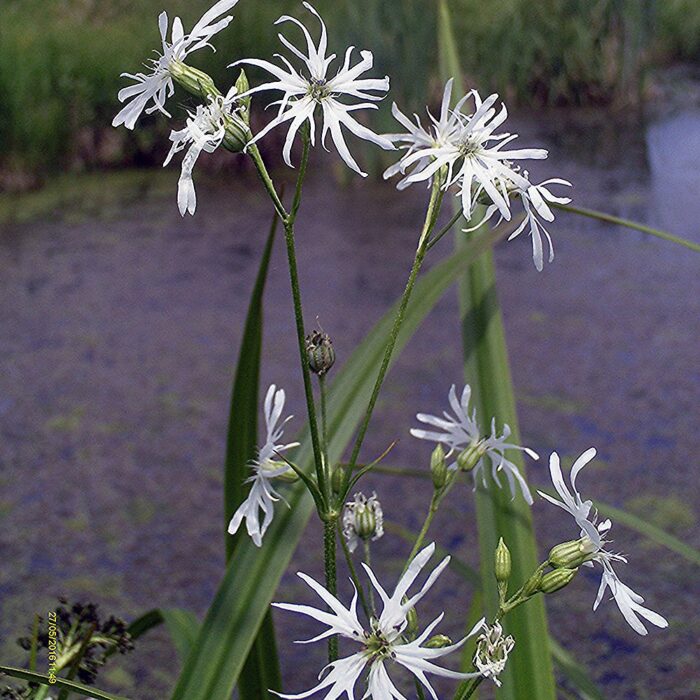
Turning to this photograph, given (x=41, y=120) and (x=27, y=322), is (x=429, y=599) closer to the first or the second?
(x=27, y=322)

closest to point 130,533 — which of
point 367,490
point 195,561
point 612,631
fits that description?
point 195,561

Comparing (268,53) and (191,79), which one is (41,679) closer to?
(191,79)

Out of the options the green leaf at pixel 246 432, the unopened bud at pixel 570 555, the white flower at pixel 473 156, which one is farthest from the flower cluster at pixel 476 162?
the green leaf at pixel 246 432

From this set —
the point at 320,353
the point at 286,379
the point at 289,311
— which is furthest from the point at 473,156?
the point at 289,311

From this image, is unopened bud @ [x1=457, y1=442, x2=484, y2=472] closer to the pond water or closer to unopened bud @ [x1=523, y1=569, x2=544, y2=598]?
unopened bud @ [x1=523, y1=569, x2=544, y2=598]

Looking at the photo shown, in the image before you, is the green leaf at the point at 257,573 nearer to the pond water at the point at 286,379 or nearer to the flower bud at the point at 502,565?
the flower bud at the point at 502,565
